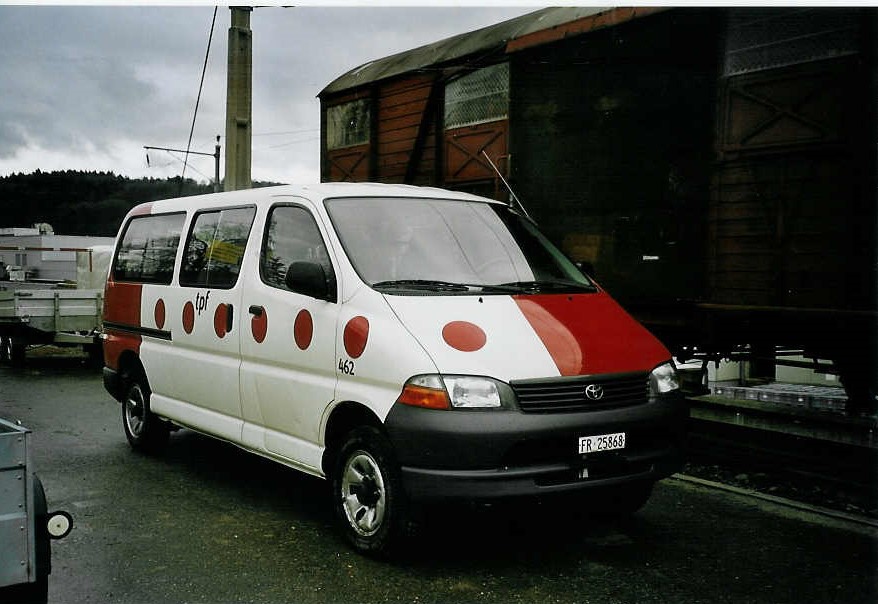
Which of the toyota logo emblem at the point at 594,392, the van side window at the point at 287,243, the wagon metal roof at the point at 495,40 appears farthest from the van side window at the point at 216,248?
the wagon metal roof at the point at 495,40

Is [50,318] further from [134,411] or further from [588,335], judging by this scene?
[588,335]

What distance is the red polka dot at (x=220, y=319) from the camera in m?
5.80

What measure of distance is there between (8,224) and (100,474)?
40.1m

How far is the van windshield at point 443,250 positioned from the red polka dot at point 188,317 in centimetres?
156

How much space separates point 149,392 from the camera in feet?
22.6

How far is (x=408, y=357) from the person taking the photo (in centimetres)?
431

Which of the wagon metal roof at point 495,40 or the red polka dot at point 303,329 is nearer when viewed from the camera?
the red polka dot at point 303,329

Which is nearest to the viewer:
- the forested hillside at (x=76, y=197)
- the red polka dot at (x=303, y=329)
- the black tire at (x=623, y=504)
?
the red polka dot at (x=303, y=329)

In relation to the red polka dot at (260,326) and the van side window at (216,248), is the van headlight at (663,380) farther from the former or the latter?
the van side window at (216,248)

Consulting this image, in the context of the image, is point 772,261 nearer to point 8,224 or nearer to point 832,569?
point 832,569

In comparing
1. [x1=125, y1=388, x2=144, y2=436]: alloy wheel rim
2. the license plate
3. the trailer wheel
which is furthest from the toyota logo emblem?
the trailer wheel

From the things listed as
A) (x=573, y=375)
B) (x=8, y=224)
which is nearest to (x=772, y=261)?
(x=573, y=375)

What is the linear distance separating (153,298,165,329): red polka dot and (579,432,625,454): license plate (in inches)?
142

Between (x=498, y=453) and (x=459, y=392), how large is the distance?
0.34 meters
